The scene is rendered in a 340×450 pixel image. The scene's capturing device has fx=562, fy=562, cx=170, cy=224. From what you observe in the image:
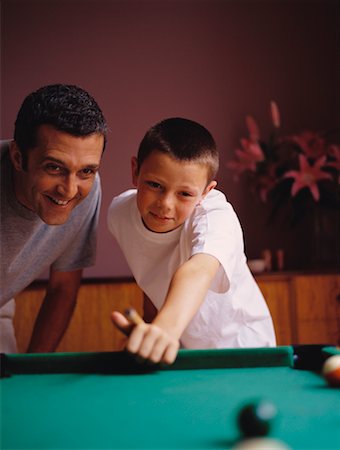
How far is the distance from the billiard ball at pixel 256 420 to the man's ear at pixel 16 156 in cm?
128

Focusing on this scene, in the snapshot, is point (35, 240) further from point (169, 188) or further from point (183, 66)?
point (183, 66)

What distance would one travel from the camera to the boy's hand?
3.60ft

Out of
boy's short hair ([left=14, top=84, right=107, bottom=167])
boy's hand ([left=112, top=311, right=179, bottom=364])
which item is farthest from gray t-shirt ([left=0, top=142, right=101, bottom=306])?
boy's hand ([left=112, top=311, right=179, bottom=364])

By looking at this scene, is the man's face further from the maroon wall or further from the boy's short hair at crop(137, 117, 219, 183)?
the maroon wall

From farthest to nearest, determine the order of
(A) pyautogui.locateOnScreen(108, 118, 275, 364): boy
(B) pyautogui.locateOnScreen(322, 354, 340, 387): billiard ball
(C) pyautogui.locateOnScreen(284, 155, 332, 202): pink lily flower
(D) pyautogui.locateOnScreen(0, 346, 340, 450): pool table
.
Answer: (C) pyautogui.locateOnScreen(284, 155, 332, 202): pink lily flower, (A) pyautogui.locateOnScreen(108, 118, 275, 364): boy, (B) pyautogui.locateOnScreen(322, 354, 340, 387): billiard ball, (D) pyautogui.locateOnScreen(0, 346, 340, 450): pool table

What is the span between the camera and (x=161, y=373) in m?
1.21

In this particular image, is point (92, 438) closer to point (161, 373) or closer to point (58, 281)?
point (161, 373)

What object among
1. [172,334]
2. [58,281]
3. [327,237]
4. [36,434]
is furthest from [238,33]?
[36,434]

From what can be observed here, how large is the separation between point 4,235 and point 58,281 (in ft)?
1.10

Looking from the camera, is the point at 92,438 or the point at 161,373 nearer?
the point at 92,438

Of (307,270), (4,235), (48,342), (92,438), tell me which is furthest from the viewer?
(307,270)

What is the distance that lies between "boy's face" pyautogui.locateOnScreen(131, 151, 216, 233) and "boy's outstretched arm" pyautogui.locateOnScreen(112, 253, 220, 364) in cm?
24

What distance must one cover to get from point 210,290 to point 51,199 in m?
0.58

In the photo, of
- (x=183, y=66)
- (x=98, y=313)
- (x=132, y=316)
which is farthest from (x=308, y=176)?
(x=132, y=316)
